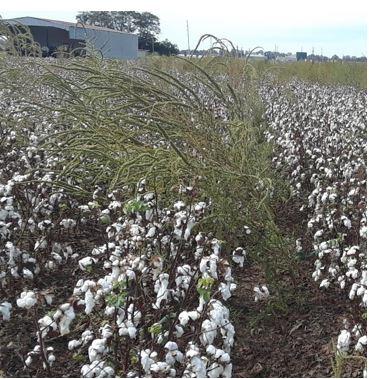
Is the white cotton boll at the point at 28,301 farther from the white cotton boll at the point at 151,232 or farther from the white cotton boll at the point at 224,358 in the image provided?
the white cotton boll at the point at 151,232

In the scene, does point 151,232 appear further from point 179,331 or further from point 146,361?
point 146,361

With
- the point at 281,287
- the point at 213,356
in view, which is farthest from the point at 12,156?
the point at 213,356

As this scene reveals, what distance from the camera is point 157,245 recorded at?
2.92 metres

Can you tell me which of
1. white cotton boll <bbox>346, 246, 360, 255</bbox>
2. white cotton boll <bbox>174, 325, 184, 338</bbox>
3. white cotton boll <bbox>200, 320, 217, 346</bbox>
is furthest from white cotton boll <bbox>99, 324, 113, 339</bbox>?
white cotton boll <bbox>346, 246, 360, 255</bbox>

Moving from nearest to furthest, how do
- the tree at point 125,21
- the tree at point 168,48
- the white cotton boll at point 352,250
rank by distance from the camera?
the white cotton boll at point 352,250
the tree at point 125,21
the tree at point 168,48

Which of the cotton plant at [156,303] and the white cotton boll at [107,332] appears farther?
the white cotton boll at [107,332]

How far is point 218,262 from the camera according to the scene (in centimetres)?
224

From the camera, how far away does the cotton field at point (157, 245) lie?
2115 millimetres

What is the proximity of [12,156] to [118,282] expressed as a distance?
2.70 metres

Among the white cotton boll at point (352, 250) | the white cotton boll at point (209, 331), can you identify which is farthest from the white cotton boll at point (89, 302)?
the white cotton boll at point (352, 250)

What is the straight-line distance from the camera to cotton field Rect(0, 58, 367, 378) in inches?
83.3

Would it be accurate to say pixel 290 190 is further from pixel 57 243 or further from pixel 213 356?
pixel 213 356

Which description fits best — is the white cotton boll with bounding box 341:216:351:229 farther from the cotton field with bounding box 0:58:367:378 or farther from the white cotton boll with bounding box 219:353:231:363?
the white cotton boll with bounding box 219:353:231:363

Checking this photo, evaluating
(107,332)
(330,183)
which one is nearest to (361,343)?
(107,332)
